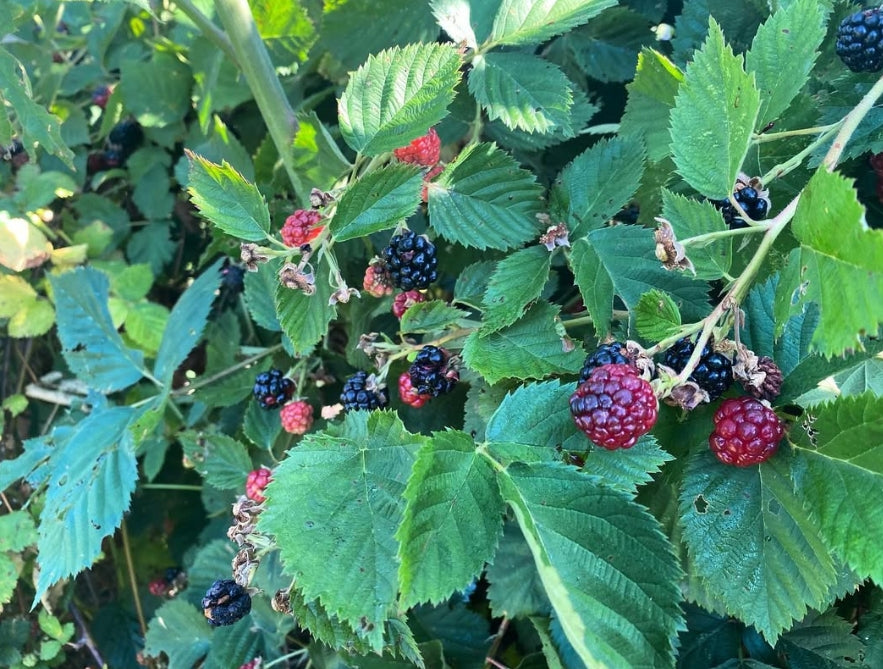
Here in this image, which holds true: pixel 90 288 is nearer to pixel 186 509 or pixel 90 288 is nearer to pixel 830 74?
pixel 186 509

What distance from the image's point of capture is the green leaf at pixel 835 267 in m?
0.50

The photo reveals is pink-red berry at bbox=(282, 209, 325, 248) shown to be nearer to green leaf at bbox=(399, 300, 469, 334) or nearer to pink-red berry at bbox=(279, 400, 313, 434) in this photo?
green leaf at bbox=(399, 300, 469, 334)

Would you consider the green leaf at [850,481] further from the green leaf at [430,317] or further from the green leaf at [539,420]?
the green leaf at [430,317]

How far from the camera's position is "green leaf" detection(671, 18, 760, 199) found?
0.67 metres

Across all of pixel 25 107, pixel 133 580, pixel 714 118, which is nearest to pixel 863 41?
pixel 714 118

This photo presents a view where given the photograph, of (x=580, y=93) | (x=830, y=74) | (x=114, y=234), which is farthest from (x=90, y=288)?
(x=830, y=74)

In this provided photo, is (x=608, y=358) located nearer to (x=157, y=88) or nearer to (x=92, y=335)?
(x=92, y=335)

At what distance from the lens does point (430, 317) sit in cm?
84

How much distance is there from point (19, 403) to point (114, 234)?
0.45 meters

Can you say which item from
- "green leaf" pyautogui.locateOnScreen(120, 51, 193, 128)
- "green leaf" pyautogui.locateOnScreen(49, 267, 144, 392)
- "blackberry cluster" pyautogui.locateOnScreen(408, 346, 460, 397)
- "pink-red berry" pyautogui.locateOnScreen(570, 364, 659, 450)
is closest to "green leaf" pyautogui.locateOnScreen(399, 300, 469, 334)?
"blackberry cluster" pyautogui.locateOnScreen(408, 346, 460, 397)

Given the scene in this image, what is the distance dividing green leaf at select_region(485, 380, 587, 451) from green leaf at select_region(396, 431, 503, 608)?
1.7 inches

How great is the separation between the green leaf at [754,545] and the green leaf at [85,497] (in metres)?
0.81

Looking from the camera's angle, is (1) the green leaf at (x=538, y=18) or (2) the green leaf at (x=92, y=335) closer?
(1) the green leaf at (x=538, y=18)

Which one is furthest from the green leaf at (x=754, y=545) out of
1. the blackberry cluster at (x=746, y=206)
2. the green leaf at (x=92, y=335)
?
the green leaf at (x=92, y=335)
